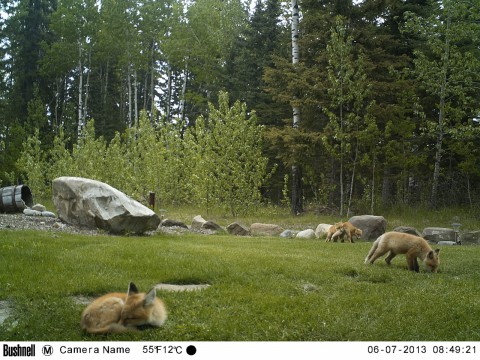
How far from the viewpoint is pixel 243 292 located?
6.32 meters

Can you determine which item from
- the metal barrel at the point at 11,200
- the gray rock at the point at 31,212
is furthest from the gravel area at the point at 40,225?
the metal barrel at the point at 11,200

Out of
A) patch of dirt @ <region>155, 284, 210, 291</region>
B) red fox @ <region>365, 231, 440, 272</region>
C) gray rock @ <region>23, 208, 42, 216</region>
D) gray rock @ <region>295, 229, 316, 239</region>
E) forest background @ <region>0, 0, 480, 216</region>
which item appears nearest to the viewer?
patch of dirt @ <region>155, 284, 210, 291</region>

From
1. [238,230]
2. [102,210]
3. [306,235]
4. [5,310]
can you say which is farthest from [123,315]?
[238,230]

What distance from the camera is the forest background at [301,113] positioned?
19797mm

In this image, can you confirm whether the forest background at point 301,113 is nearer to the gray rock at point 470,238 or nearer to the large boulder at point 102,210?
the gray rock at point 470,238

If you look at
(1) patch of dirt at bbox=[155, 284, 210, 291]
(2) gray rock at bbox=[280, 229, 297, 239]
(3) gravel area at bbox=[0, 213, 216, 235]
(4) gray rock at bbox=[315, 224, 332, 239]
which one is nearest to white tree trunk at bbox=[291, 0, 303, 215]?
(2) gray rock at bbox=[280, 229, 297, 239]

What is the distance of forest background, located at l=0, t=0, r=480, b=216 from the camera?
1980 cm

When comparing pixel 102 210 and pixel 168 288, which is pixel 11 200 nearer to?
pixel 102 210

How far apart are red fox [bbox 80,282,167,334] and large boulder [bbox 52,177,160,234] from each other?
873 cm

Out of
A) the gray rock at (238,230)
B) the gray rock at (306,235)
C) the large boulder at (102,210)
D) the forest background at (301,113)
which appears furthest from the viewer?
the forest background at (301,113)

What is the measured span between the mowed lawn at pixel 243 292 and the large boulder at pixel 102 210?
261 cm

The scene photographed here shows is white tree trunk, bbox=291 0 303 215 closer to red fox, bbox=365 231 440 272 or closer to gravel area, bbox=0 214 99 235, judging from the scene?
gravel area, bbox=0 214 99 235

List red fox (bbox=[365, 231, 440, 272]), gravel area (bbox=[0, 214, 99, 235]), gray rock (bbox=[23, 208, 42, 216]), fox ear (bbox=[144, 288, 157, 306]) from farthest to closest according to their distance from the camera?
gray rock (bbox=[23, 208, 42, 216])
gravel area (bbox=[0, 214, 99, 235])
red fox (bbox=[365, 231, 440, 272])
fox ear (bbox=[144, 288, 157, 306])
